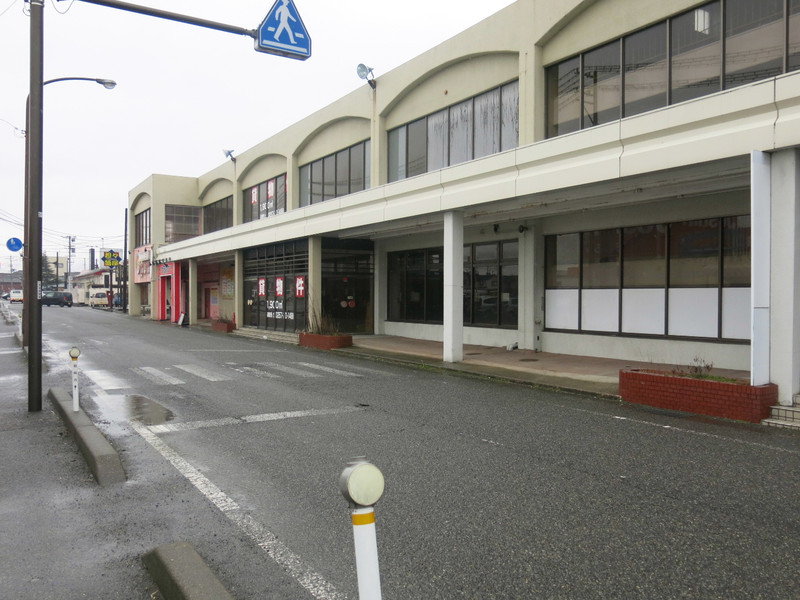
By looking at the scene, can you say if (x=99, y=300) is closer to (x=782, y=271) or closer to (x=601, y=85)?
(x=601, y=85)

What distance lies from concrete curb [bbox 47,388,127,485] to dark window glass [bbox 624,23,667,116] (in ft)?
39.7

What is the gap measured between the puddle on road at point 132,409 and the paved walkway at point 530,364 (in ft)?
22.7

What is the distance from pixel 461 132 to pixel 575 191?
19.1 feet

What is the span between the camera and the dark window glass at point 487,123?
1645cm

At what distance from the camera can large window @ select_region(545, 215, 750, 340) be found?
1284 cm

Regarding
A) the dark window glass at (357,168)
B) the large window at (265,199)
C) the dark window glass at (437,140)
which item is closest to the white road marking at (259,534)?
the dark window glass at (437,140)

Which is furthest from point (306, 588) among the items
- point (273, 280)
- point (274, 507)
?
point (273, 280)

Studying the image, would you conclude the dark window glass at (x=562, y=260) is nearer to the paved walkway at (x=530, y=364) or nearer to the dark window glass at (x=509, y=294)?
the dark window glass at (x=509, y=294)

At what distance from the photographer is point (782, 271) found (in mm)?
8688

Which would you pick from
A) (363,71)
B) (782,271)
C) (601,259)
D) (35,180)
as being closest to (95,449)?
(35,180)

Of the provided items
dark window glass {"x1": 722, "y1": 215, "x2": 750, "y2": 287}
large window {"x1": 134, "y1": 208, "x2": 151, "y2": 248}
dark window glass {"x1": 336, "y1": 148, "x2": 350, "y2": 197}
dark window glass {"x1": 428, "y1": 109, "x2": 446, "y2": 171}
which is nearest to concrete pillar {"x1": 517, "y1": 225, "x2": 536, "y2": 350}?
dark window glass {"x1": 428, "y1": 109, "x2": 446, "y2": 171}

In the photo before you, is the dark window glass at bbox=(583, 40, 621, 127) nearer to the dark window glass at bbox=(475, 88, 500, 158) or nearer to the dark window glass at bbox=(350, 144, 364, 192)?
the dark window glass at bbox=(475, 88, 500, 158)

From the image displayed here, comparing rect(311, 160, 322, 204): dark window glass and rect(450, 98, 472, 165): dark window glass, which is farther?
rect(311, 160, 322, 204): dark window glass

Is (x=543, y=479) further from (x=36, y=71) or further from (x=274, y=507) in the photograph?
(x=36, y=71)
